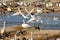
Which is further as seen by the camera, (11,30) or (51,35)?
(11,30)

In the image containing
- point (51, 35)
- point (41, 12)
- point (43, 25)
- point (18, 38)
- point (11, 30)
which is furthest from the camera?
point (41, 12)

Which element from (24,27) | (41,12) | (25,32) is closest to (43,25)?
(24,27)

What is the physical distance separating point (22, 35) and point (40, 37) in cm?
126

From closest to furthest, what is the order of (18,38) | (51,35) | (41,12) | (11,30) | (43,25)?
(18,38), (51,35), (11,30), (43,25), (41,12)

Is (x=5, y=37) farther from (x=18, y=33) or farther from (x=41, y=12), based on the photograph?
(x=41, y=12)

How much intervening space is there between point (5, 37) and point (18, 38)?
3.34 feet

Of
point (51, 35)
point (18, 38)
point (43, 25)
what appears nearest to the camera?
point (18, 38)

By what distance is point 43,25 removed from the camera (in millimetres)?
34125

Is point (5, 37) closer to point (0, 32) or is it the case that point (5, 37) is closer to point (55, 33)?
point (0, 32)

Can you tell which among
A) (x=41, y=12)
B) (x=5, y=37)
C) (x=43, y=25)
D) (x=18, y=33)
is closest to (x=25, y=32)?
(x=18, y=33)

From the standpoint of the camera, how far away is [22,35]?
26.0m

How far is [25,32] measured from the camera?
90.2 feet

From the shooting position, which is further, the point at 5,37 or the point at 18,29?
the point at 18,29

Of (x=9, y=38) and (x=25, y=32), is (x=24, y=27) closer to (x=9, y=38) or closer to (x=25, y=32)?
(x=25, y=32)
